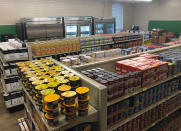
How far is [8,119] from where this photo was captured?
406 cm

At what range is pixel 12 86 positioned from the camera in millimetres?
4199

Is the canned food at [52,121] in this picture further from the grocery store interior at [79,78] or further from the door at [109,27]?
the door at [109,27]

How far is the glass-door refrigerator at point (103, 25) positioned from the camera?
813 cm

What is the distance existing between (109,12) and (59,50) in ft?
20.8

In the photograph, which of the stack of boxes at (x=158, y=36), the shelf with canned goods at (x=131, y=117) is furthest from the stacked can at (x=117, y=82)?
the stack of boxes at (x=158, y=36)

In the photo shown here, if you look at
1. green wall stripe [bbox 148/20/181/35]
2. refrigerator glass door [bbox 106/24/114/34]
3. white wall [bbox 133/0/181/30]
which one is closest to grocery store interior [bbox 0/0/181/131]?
refrigerator glass door [bbox 106/24/114/34]

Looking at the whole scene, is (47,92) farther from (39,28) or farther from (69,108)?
(39,28)

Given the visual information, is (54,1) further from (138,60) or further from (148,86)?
(148,86)

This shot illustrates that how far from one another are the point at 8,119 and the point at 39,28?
375 centimetres

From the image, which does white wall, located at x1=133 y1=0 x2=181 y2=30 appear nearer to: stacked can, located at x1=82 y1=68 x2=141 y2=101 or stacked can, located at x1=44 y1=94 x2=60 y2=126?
stacked can, located at x1=82 y1=68 x2=141 y2=101

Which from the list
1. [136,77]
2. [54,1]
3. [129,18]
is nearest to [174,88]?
[136,77]

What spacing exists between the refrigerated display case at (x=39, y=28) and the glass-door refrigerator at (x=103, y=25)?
1.95 m

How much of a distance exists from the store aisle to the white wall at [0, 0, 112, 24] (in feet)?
13.5

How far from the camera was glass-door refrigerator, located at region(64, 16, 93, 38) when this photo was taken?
24.5 feet
